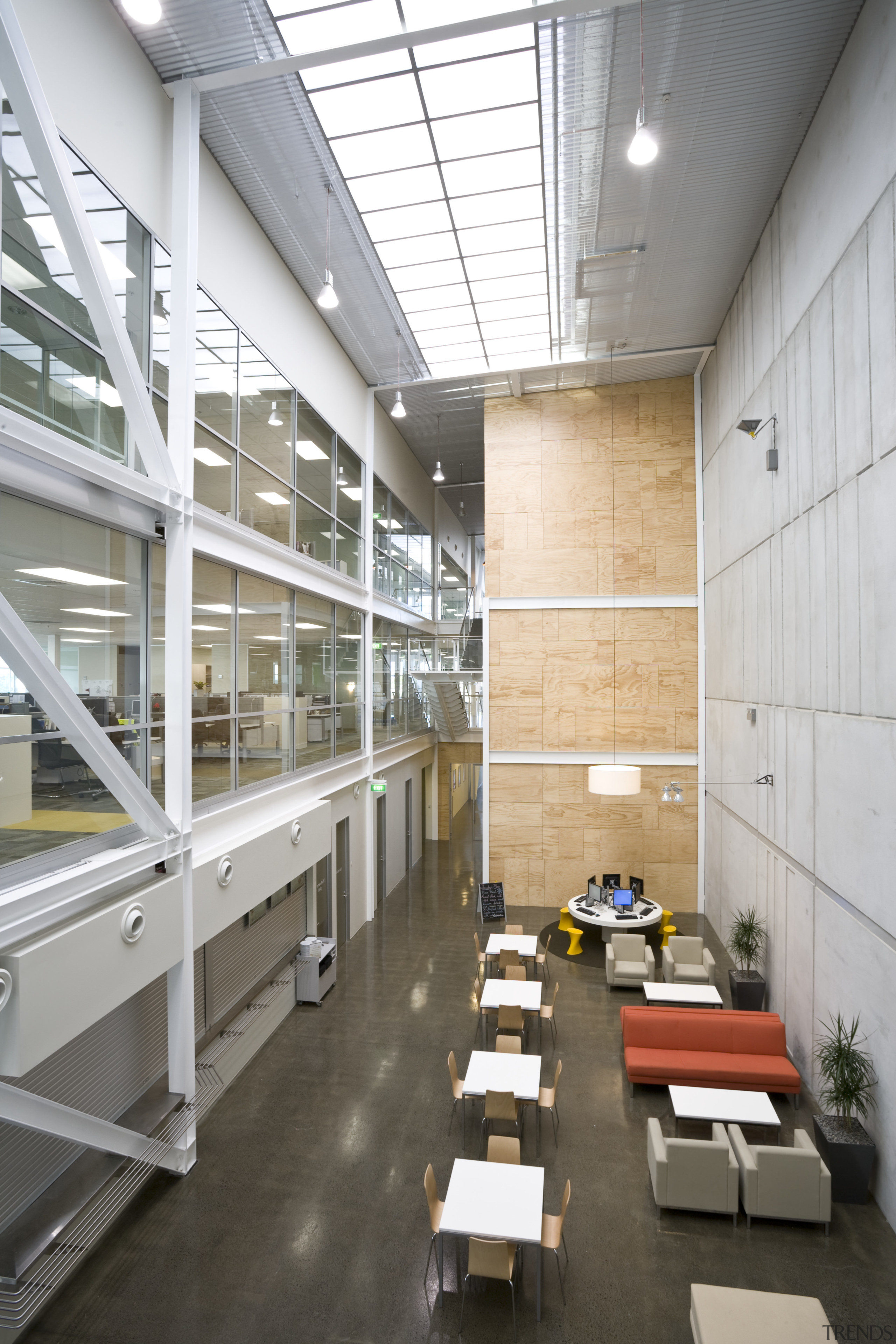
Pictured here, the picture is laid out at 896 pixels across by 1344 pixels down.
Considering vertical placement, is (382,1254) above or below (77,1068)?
below

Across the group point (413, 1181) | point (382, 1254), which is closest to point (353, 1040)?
point (413, 1181)

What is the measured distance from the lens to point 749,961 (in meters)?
9.70

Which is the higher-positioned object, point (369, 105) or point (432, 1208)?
point (369, 105)

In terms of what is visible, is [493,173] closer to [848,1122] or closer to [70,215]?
[70,215]

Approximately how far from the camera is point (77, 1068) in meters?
5.75

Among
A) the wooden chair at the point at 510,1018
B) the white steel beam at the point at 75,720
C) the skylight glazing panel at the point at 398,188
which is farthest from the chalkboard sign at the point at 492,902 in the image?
the skylight glazing panel at the point at 398,188

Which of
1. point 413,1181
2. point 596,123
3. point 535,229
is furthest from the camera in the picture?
point 535,229

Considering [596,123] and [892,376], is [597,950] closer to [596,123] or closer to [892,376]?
[892,376]

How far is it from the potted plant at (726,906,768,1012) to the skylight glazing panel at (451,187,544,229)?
10.1m

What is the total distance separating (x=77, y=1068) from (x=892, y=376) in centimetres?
864

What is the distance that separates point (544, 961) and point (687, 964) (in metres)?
2.12

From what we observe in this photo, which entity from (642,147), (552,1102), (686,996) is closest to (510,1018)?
(552,1102)

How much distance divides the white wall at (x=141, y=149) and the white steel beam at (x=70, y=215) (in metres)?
0.61

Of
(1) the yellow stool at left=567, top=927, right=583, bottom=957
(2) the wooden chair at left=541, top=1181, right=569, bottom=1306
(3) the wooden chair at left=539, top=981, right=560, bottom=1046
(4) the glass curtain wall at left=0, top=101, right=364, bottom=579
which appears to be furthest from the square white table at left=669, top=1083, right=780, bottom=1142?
(4) the glass curtain wall at left=0, top=101, right=364, bottom=579
